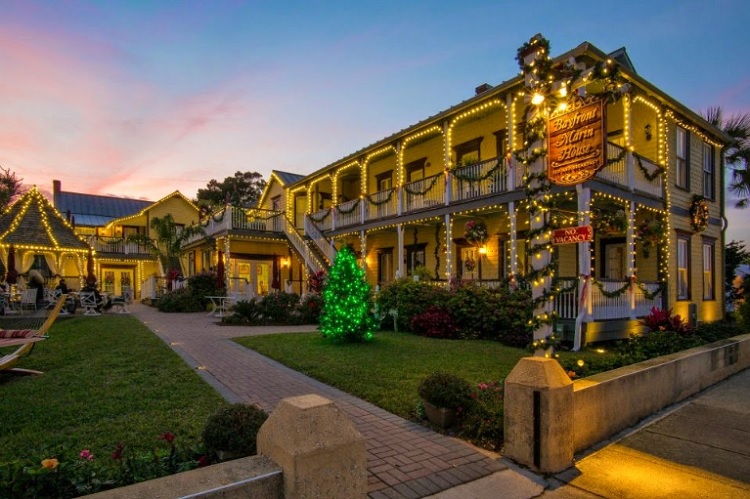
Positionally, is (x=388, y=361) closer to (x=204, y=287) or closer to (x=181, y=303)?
(x=181, y=303)

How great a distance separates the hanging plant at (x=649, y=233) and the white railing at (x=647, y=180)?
0.93m

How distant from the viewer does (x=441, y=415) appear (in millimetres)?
4840

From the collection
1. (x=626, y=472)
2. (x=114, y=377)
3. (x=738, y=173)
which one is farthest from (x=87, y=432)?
(x=738, y=173)

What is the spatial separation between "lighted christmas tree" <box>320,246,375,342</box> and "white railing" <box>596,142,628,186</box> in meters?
6.98

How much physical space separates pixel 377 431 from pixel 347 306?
5637 mm

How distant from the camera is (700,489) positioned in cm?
371

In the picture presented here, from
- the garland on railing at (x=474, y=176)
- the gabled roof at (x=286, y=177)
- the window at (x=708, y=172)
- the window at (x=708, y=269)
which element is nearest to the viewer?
the garland on railing at (x=474, y=176)

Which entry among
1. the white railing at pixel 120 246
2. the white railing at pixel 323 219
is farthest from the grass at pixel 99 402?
the white railing at pixel 120 246

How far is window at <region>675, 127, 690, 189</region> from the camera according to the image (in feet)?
48.5

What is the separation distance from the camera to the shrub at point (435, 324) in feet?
39.2

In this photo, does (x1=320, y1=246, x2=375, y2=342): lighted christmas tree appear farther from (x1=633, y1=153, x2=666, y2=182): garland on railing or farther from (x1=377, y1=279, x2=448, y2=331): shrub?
(x1=633, y1=153, x2=666, y2=182): garland on railing

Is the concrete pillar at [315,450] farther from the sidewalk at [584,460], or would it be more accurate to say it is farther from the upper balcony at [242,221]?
the upper balcony at [242,221]

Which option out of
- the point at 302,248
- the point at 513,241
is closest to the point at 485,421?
the point at 513,241

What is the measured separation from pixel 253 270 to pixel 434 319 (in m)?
15.2
